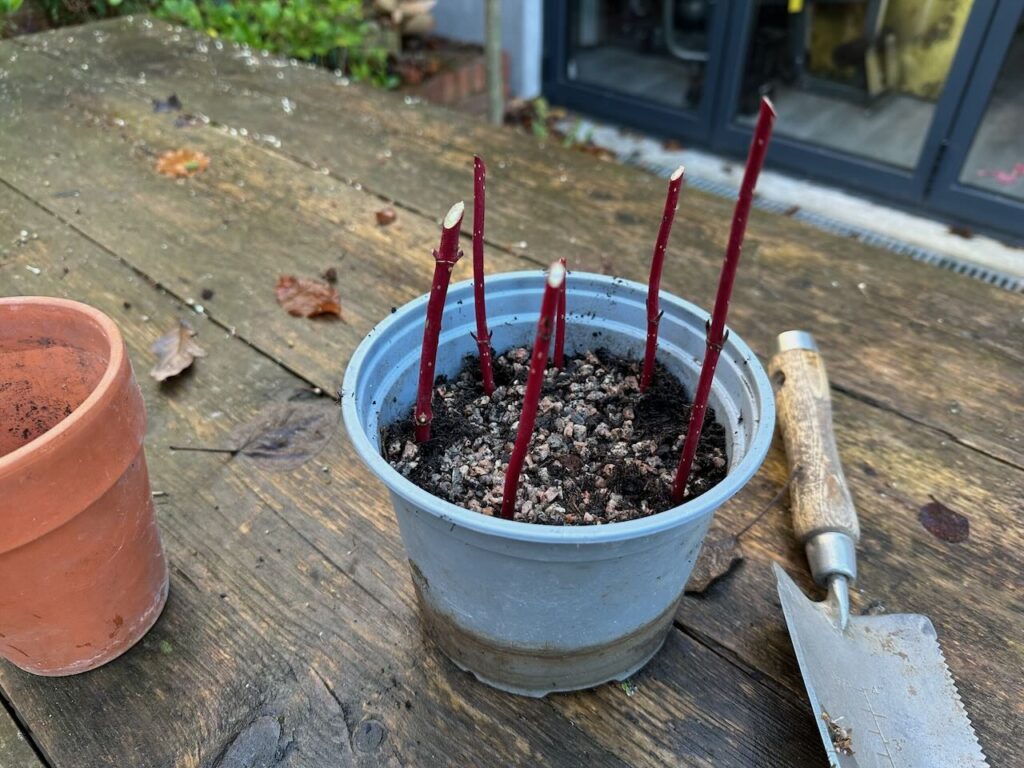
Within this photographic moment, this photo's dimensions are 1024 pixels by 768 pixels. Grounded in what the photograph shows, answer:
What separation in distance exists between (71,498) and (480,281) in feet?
1.48

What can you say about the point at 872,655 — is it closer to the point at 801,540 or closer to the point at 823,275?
the point at 801,540

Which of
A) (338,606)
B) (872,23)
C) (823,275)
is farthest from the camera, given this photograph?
(872,23)

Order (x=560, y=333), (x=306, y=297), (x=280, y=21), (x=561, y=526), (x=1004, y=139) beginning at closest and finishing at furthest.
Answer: (x=561, y=526) < (x=560, y=333) < (x=306, y=297) < (x=1004, y=139) < (x=280, y=21)

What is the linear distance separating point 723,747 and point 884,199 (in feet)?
10.3

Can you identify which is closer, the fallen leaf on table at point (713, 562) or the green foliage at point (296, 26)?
the fallen leaf on table at point (713, 562)

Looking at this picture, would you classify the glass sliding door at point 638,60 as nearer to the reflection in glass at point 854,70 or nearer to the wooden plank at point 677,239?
the reflection in glass at point 854,70

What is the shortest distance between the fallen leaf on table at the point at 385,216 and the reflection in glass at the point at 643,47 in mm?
2570

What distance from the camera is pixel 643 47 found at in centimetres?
387

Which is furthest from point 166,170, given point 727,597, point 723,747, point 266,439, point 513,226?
point 723,747

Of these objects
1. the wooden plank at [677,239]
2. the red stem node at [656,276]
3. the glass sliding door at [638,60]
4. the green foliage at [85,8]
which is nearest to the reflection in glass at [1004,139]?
the glass sliding door at [638,60]

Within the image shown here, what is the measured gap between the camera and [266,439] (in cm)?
109

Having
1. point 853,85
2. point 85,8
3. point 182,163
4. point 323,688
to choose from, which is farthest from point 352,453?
point 85,8

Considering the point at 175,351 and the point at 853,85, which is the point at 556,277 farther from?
the point at 853,85

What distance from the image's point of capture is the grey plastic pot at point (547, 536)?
0.63 m
